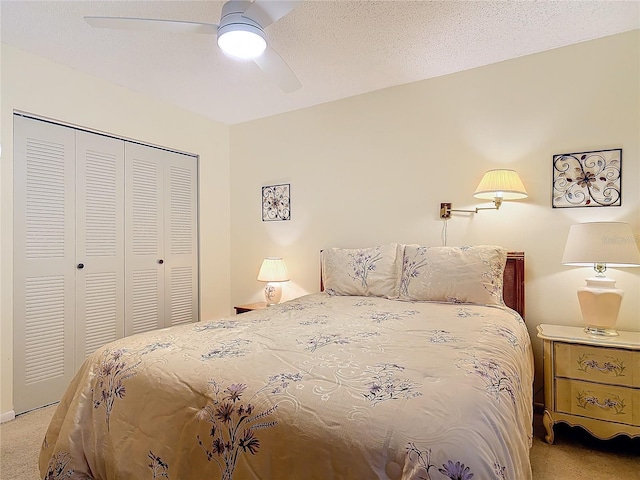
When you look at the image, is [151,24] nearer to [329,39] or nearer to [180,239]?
[329,39]

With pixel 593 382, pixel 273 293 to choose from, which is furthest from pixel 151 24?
pixel 593 382

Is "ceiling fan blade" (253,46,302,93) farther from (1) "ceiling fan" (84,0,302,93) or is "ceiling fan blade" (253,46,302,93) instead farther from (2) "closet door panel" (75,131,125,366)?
(2) "closet door panel" (75,131,125,366)

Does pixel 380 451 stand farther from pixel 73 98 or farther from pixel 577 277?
pixel 73 98

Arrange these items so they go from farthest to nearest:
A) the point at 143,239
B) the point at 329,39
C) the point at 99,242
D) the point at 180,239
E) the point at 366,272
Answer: the point at 180,239
the point at 143,239
the point at 99,242
the point at 366,272
the point at 329,39

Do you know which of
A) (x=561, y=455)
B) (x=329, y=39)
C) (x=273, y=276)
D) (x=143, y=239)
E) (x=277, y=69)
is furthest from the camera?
(x=273, y=276)

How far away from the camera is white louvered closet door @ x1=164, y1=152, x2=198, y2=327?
3.52 m

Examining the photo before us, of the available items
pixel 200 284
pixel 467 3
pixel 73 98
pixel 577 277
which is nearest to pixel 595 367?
pixel 577 277

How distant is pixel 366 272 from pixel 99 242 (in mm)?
2075

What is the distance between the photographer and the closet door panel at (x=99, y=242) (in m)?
2.88

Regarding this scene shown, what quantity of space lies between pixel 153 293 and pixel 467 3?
10.3 ft

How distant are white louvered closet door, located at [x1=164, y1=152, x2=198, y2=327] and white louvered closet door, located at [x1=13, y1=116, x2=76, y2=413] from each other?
0.82 meters

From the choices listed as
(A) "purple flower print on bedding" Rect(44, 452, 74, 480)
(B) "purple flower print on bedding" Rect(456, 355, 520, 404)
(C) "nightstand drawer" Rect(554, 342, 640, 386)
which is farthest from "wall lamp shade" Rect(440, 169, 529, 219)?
(A) "purple flower print on bedding" Rect(44, 452, 74, 480)

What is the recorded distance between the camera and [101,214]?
9.86 feet

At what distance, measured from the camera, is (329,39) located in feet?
7.82
